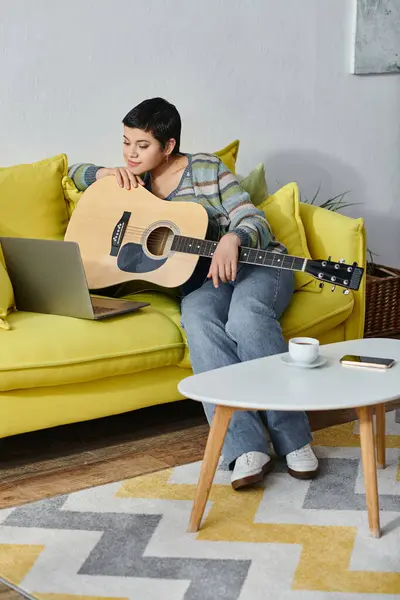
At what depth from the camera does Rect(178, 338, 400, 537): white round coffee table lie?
1895 millimetres

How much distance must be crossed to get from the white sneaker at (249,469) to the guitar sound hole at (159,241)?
71 cm

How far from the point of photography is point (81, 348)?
2.43 metres

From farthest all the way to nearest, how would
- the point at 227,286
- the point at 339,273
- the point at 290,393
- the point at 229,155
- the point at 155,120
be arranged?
the point at 229,155 → the point at 155,120 → the point at 227,286 → the point at 339,273 → the point at 290,393

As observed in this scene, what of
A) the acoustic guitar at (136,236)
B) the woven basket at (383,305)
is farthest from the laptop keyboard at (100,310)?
the woven basket at (383,305)

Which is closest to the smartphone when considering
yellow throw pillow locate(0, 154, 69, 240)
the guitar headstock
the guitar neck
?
the guitar headstock

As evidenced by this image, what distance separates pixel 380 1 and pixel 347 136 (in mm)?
555

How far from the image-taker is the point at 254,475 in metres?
2.27

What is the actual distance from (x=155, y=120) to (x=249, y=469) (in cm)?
110

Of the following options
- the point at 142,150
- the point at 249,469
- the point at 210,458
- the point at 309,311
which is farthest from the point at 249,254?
the point at 210,458

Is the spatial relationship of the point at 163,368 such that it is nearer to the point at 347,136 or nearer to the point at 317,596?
the point at 317,596

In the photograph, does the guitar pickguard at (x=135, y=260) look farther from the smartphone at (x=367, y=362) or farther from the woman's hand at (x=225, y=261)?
the smartphone at (x=367, y=362)

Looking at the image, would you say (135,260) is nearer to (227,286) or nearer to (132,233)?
(132,233)

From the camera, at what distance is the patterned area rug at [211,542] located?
1801 millimetres

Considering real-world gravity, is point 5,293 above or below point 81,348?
above
